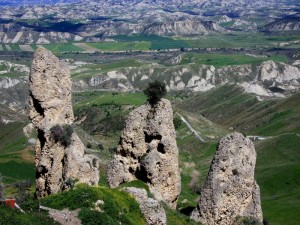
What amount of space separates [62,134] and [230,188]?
51.3 ft

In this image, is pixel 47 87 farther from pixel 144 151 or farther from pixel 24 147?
pixel 24 147

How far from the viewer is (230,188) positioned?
42.4 metres

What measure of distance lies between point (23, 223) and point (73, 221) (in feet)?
12.7

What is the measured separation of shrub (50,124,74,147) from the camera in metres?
46.1

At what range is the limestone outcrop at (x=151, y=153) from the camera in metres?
44.9

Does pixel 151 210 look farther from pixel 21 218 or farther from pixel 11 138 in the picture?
pixel 11 138

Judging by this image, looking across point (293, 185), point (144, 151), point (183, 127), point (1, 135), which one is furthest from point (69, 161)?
point (1, 135)

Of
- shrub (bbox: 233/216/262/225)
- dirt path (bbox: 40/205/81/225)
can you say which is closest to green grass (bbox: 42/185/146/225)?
dirt path (bbox: 40/205/81/225)

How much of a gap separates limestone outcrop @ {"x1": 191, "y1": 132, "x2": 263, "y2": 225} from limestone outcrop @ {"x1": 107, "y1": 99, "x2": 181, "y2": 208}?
365 centimetres

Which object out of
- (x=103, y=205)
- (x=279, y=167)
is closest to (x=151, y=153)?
(x=103, y=205)

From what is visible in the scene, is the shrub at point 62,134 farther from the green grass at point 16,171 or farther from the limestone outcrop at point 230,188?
the green grass at point 16,171

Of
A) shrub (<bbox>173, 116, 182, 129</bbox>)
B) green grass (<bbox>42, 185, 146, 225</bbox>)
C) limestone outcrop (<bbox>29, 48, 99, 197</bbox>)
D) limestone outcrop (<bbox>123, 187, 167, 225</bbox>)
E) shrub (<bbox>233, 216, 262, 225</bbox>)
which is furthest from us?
shrub (<bbox>173, 116, 182, 129</bbox>)

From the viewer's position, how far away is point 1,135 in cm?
17638

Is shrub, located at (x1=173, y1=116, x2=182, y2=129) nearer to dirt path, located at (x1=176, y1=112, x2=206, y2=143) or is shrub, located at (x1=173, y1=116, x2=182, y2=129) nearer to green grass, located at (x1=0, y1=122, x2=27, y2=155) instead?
dirt path, located at (x1=176, y1=112, x2=206, y2=143)
